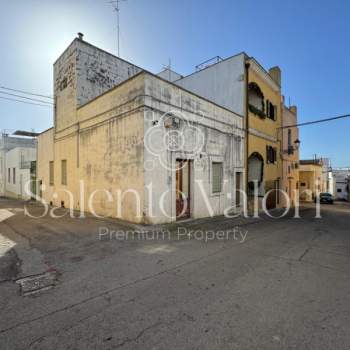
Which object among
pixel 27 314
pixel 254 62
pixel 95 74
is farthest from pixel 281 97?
pixel 27 314

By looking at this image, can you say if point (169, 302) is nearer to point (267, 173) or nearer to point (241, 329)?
point (241, 329)

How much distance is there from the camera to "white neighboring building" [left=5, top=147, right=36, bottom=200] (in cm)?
1834

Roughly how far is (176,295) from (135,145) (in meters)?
5.45

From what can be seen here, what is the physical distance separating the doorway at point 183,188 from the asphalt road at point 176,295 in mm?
2968

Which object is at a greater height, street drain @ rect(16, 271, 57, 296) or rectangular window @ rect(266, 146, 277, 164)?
rectangular window @ rect(266, 146, 277, 164)

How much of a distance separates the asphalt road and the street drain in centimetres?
8

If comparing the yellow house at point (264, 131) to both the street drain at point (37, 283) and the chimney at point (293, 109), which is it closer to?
the chimney at point (293, 109)

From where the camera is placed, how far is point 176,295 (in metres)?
3.03

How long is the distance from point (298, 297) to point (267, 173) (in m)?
12.8

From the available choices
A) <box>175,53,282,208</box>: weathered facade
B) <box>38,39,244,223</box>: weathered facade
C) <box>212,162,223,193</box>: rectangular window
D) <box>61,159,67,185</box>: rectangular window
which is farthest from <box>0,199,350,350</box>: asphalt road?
<box>175,53,282,208</box>: weathered facade

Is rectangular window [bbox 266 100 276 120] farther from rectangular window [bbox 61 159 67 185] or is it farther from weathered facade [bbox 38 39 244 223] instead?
rectangular window [bbox 61 159 67 185]

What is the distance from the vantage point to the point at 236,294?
307 cm

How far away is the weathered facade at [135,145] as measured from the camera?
298 inches

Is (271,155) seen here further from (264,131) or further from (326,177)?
(326,177)
